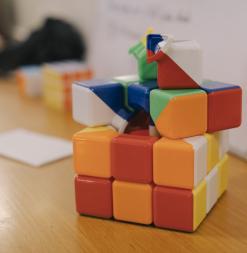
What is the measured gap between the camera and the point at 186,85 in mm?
747

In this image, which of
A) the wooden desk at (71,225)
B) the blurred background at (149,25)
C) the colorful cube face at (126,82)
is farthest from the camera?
the blurred background at (149,25)

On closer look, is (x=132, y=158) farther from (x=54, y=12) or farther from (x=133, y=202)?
(x=54, y=12)

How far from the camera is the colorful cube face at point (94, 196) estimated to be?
0.78 metres

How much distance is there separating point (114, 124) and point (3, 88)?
43.8 inches

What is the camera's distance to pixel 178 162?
72 cm

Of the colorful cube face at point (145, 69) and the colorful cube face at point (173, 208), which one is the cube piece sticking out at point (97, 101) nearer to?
the colorful cube face at point (145, 69)

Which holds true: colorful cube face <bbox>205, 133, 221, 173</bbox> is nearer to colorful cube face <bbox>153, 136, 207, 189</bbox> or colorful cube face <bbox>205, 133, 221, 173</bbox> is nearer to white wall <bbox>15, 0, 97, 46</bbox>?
colorful cube face <bbox>153, 136, 207, 189</bbox>

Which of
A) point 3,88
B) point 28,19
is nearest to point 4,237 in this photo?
point 3,88

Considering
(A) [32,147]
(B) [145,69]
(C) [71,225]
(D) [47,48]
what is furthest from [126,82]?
(D) [47,48]

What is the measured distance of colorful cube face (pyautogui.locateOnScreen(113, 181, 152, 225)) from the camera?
75cm

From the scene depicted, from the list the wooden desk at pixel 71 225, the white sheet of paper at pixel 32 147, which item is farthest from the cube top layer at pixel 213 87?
the white sheet of paper at pixel 32 147

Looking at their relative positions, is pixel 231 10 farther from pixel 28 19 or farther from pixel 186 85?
pixel 28 19

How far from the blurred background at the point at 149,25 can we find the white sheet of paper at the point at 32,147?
361 millimetres

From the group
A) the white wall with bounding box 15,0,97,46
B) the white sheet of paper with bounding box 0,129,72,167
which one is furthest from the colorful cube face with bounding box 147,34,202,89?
the white wall with bounding box 15,0,97,46
